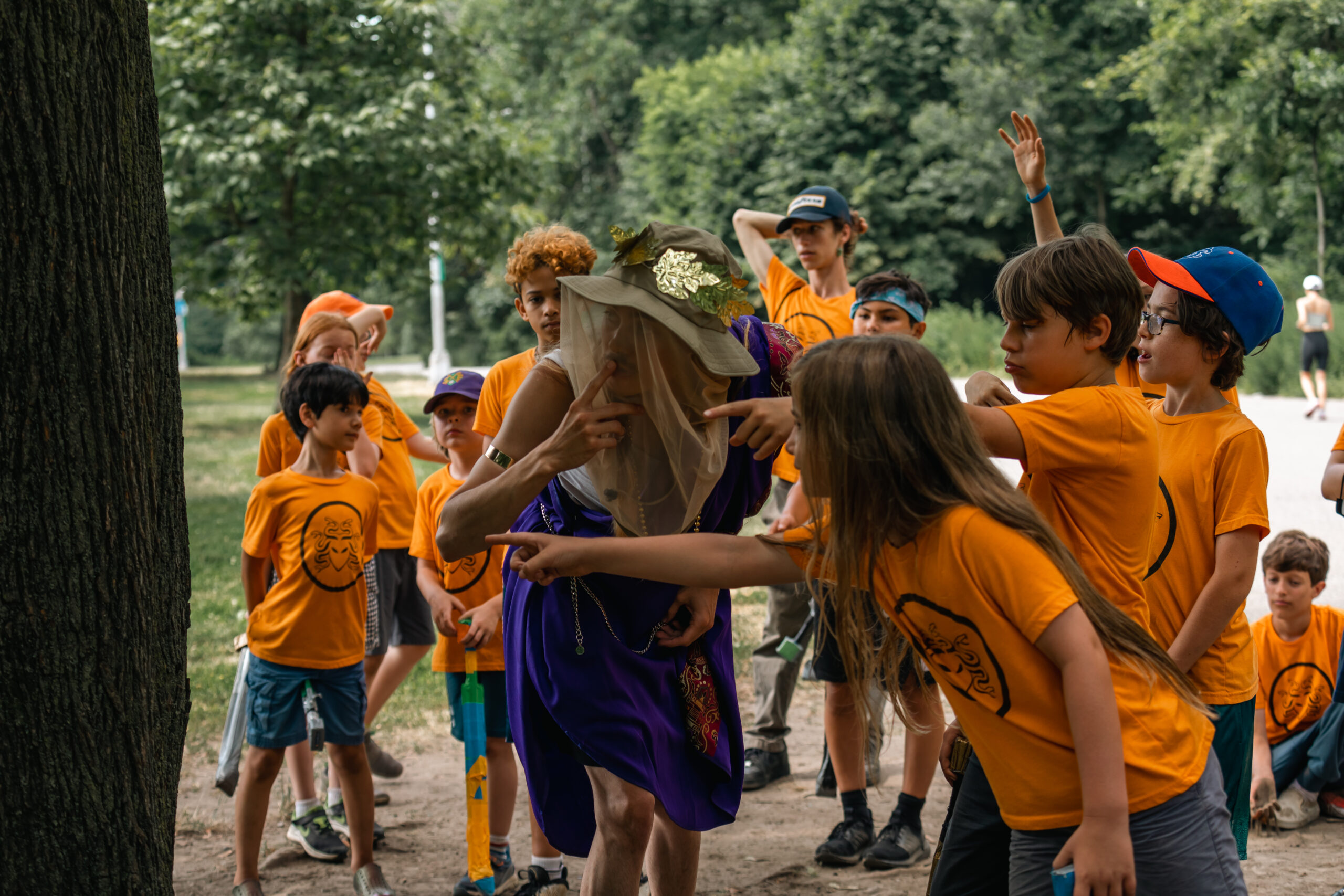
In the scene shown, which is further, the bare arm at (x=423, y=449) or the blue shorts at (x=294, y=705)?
the bare arm at (x=423, y=449)

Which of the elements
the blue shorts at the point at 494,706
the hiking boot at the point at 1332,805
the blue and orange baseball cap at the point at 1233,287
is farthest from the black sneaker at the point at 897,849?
the blue and orange baseball cap at the point at 1233,287

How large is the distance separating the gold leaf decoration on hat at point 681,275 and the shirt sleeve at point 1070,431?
708 millimetres

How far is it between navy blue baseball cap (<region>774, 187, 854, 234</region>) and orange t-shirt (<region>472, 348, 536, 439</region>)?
1.72 metres

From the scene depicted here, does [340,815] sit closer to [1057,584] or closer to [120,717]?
[120,717]

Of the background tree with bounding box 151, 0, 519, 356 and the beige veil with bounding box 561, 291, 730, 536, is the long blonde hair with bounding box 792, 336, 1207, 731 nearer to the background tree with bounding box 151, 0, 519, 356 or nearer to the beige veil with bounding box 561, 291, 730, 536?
the beige veil with bounding box 561, 291, 730, 536

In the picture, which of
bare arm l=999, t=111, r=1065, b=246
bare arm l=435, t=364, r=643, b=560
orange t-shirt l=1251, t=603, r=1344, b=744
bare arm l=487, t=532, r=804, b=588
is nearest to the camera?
bare arm l=487, t=532, r=804, b=588

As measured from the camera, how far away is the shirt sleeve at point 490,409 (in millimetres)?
3986

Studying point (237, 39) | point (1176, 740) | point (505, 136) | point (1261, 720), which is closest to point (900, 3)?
point (505, 136)

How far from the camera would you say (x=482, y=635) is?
377 cm

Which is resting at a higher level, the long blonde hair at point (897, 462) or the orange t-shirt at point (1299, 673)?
the long blonde hair at point (897, 462)

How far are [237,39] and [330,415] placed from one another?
1704 centimetres

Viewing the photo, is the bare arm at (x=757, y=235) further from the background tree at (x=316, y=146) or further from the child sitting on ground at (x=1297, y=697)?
the background tree at (x=316, y=146)

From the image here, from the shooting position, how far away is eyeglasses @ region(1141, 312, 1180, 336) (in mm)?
2846

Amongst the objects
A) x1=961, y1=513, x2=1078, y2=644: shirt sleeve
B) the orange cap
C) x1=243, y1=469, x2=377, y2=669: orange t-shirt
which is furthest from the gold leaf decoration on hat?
the orange cap
